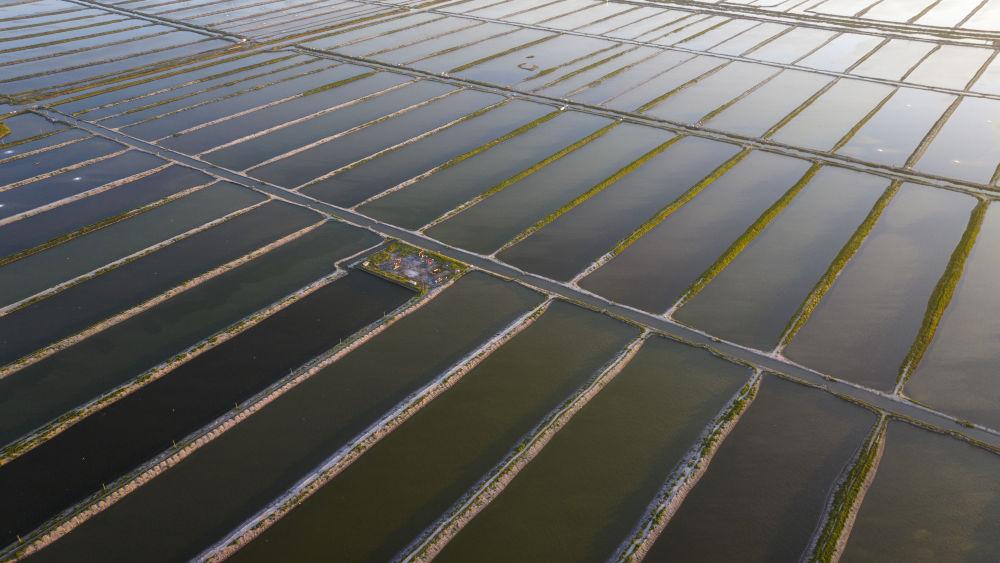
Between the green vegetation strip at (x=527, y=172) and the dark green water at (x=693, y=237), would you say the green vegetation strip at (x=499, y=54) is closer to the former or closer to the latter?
the green vegetation strip at (x=527, y=172)

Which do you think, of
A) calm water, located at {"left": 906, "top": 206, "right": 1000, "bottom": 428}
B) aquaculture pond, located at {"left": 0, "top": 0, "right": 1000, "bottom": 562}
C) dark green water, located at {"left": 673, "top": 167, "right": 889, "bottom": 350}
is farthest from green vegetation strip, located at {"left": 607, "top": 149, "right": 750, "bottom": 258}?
calm water, located at {"left": 906, "top": 206, "right": 1000, "bottom": 428}

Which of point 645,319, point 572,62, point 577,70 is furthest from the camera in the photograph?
point 572,62

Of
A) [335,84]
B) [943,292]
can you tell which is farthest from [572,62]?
[943,292]

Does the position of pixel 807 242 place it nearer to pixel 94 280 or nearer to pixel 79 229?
pixel 94 280

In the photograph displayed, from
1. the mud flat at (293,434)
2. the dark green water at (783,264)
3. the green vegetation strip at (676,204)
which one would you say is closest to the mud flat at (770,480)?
the dark green water at (783,264)

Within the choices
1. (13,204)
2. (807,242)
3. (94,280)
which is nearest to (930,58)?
(807,242)

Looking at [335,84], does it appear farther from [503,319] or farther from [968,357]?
[968,357]
